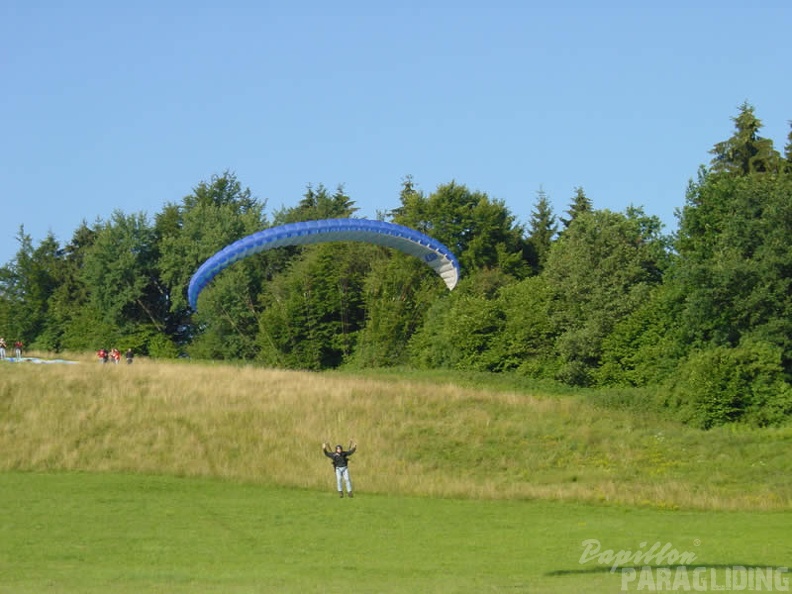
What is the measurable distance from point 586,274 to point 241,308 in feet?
82.0

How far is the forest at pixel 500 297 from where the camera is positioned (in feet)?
142

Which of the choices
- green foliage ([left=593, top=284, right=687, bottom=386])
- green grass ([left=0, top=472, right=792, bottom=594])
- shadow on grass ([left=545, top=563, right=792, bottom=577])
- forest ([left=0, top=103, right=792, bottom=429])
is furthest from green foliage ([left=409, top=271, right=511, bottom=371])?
shadow on grass ([left=545, top=563, right=792, bottom=577])

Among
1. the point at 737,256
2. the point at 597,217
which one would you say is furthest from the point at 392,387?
the point at 597,217

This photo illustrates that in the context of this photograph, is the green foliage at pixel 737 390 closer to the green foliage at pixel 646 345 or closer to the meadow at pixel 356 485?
the meadow at pixel 356 485

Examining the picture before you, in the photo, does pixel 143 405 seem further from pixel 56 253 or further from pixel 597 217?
pixel 56 253

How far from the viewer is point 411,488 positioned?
2744 centimetres

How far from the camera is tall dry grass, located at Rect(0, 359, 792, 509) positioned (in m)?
29.1

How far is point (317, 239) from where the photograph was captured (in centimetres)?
3662

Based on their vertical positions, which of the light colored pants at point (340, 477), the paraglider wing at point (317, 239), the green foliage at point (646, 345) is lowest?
the light colored pants at point (340, 477)

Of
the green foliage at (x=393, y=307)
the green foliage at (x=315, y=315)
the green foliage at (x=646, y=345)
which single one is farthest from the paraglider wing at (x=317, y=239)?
the green foliage at (x=315, y=315)

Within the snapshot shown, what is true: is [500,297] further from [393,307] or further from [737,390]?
[737,390]

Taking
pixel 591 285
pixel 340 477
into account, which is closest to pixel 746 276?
pixel 591 285

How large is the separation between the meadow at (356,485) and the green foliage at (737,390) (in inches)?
62.6

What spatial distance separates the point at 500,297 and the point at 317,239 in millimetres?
23052
